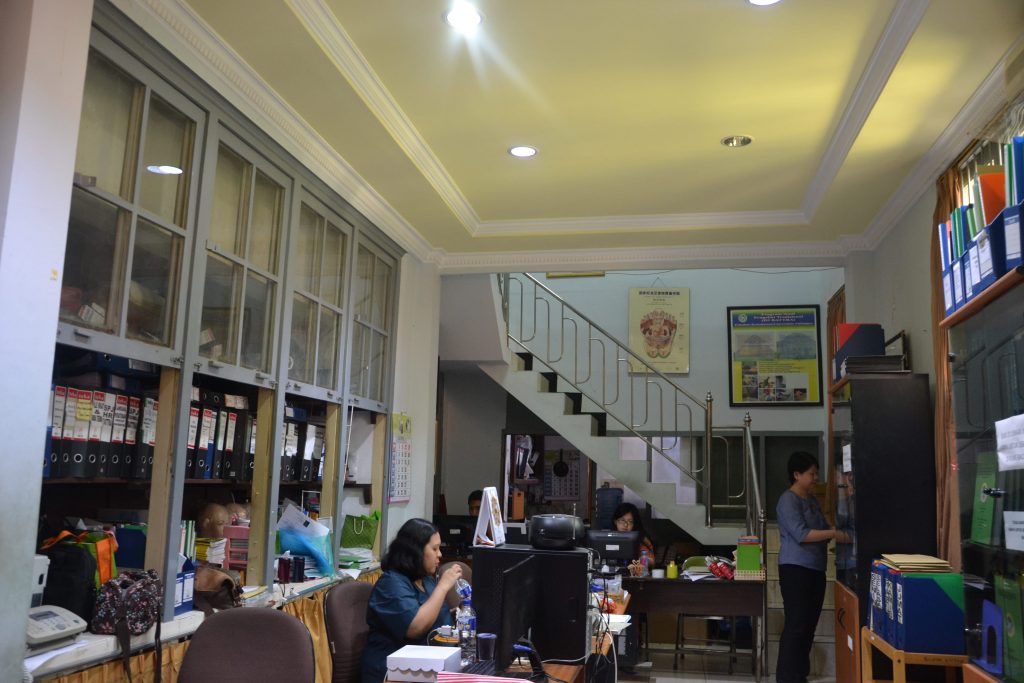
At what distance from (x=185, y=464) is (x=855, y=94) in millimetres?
3424

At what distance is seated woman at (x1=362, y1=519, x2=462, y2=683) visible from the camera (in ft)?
10.6

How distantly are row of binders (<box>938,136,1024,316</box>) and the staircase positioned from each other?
14.4 feet

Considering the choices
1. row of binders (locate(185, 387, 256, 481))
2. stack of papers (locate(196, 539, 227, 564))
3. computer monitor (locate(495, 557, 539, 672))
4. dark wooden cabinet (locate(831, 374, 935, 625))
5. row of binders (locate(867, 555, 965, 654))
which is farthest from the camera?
dark wooden cabinet (locate(831, 374, 935, 625))

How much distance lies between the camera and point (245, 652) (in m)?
2.76

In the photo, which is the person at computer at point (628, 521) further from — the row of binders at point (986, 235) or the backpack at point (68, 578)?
the backpack at point (68, 578)

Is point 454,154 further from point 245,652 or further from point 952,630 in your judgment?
point 952,630

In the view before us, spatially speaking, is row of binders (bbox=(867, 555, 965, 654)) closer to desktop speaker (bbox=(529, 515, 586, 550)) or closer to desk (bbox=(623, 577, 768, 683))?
desktop speaker (bbox=(529, 515, 586, 550))

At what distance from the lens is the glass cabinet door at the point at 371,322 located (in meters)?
5.21

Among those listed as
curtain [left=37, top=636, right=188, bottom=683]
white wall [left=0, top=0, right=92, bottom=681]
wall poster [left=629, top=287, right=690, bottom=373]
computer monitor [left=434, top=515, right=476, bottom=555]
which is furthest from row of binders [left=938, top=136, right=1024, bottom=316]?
wall poster [left=629, top=287, right=690, bottom=373]

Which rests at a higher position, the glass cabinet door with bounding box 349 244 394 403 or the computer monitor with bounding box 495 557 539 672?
the glass cabinet door with bounding box 349 244 394 403

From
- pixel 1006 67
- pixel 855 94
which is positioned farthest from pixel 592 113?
pixel 1006 67

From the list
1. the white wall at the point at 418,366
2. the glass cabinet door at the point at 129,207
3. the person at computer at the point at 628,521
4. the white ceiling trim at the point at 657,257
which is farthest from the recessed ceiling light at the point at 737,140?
the person at computer at the point at 628,521

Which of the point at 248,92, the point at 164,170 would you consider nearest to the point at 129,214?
the point at 164,170

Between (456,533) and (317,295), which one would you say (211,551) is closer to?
(317,295)
